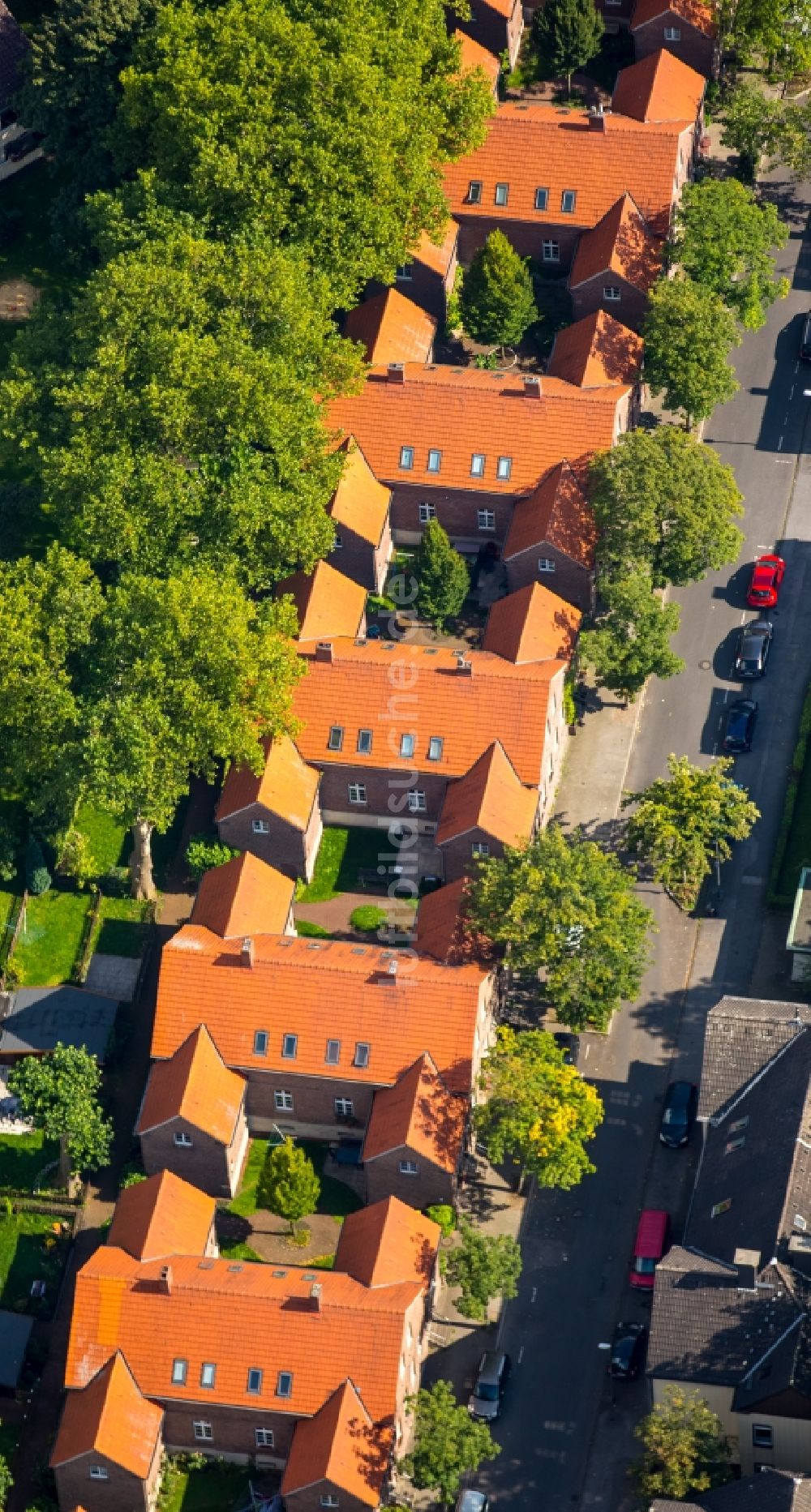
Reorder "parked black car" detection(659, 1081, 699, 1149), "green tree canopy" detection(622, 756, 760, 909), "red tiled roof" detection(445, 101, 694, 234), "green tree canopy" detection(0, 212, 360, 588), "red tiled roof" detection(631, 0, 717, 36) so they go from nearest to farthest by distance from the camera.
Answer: "parked black car" detection(659, 1081, 699, 1149) → "green tree canopy" detection(622, 756, 760, 909) → "green tree canopy" detection(0, 212, 360, 588) → "red tiled roof" detection(445, 101, 694, 234) → "red tiled roof" detection(631, 0, 717, 36)

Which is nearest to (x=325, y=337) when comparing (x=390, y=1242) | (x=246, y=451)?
(x=246, y=451)

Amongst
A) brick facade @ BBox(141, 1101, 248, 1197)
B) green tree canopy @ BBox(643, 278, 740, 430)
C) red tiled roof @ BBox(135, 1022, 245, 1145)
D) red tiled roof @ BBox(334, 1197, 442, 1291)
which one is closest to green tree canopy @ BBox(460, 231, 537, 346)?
green tree canopy @ BBox(643, 278, 740, 430)

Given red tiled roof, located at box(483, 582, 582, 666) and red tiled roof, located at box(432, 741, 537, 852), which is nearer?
Answer: red tiled roof, located at box(432, 741, 537, 852)

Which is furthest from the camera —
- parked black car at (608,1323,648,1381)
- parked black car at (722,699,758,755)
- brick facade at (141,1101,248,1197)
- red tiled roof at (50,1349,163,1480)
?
parked black car at (722,699,758,755)

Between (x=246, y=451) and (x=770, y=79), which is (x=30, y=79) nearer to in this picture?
(x=246, y=451)

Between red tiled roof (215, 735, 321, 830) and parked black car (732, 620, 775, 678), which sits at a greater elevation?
parked black car (732, 620, 775, 678)

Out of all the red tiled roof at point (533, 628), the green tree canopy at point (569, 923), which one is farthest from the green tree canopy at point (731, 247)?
the green tree canopy at point (569, 923)

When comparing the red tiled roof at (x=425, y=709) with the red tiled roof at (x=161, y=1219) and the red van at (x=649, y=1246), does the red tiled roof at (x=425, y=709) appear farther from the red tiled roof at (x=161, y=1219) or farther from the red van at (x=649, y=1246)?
the red tiled roof at (x=161, y=1219)

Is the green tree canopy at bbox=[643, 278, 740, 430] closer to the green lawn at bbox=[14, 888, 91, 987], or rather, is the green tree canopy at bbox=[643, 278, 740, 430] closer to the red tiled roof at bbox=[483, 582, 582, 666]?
the red tiled roof at bbox=[483, 582, 582, 666]

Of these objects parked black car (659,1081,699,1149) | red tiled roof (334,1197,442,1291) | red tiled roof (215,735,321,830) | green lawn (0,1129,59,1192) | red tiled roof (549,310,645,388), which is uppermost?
red tiled roof (549,310,645,388)
